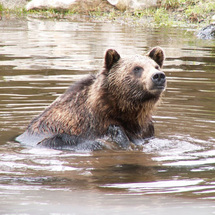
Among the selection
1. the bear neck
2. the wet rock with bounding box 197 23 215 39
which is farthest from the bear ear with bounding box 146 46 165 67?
the wet rock with bounding box 197 23 215 39

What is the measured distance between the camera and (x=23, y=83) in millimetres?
11578

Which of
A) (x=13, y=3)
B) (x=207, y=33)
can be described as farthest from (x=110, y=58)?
(x=13, y=3)

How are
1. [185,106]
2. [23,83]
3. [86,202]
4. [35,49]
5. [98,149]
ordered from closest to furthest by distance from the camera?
[86,202] → [98,149] → [185,106] → [23,83] → [35,49]

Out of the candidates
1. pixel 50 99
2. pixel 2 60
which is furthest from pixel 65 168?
pixel 2 60

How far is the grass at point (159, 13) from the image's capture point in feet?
82.8

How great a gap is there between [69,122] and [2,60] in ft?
24.3

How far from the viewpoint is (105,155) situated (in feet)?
22.2

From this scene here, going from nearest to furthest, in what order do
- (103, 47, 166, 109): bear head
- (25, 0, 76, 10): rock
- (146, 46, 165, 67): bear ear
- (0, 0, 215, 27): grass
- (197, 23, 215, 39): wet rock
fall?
(103, 47, 166, 109): bear head, (146, 46, 165, 67): bear ear, (197, 23, 215, 39): wet rock, (0, 0, 215, 27): grass, (25, 0, 76, 10): rock

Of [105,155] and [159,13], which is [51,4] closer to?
[159,13]

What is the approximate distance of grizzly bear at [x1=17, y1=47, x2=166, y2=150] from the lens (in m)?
7.17

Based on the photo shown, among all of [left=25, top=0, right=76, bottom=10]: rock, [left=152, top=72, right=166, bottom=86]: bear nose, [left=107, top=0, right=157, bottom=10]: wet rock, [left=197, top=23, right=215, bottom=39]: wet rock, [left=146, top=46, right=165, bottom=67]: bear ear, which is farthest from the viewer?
[left=25, top=0, right=76, bottom=10]: rock

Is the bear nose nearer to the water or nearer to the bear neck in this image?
the bear neck

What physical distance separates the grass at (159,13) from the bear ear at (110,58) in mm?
17351

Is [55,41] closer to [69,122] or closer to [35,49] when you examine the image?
[35,49]
